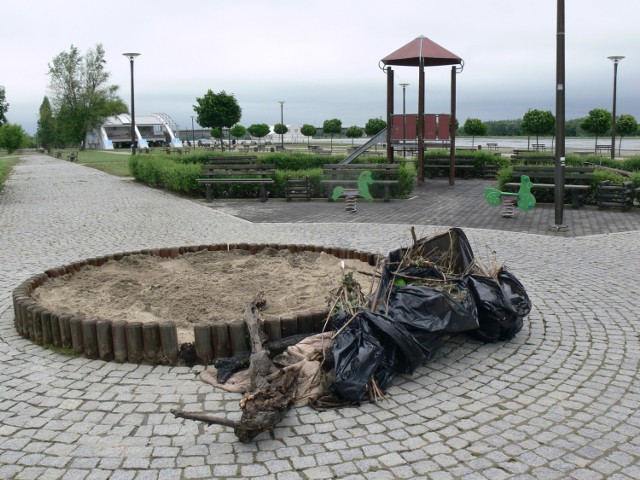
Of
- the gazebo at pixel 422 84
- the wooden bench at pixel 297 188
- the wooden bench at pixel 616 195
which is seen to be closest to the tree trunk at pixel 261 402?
the wooden bench at pixel 616 195

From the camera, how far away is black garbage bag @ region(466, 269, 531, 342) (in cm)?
513

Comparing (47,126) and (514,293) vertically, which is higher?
(47,126)

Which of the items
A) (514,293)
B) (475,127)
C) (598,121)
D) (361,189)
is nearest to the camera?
(514,293)

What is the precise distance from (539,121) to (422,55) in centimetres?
2126

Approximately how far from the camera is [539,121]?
39.8 meters

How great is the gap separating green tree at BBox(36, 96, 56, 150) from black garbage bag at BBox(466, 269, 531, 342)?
9396 centimetres

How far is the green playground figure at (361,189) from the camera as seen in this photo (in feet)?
54.7

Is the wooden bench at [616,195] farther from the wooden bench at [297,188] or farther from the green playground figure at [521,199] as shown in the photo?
the wooden bench at [297,188]

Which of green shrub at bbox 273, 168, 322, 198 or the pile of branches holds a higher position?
green shrub at bbox 273, 168, 322, 198

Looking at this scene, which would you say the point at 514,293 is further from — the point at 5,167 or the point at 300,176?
the point at 5,167

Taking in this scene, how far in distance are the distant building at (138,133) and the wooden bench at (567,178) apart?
3527 inches

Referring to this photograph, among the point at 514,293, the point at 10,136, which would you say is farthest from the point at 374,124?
the point at 10,136

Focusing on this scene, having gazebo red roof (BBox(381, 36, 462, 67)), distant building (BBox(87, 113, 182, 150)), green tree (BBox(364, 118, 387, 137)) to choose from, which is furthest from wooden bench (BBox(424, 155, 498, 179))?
distant building (BBox(87, 113, 182, 150))

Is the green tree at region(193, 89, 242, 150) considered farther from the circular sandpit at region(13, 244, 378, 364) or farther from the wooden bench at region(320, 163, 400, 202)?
the circular sandpit at region(13, 244, 378, 364)
